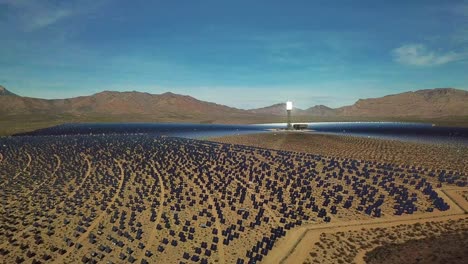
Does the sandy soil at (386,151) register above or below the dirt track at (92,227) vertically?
above

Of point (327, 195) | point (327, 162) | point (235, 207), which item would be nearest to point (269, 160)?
point (327, 162)

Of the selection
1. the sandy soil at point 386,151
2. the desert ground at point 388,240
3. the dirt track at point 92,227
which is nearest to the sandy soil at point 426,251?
the desert ground at point 388,240

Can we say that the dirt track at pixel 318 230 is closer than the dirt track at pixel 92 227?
No

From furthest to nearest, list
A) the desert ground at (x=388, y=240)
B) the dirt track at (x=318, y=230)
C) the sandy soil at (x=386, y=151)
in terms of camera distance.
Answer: the sandy soil at (x=386, y=151) < the dirt track at (x=318, y=230) < the desert ground at (x=388, y=240)

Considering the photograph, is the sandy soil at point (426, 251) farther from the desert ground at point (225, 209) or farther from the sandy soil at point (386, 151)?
the sandy soil at point (386, 151)

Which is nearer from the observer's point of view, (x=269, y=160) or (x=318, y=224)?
(x=318, y=224)

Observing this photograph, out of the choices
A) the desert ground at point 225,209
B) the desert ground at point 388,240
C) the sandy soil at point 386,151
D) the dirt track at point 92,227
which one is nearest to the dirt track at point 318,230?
the desert ground at point 388,240

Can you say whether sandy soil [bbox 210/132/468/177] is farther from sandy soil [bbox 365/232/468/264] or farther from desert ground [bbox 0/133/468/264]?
sandy soil [bbox 365/232/468/264]

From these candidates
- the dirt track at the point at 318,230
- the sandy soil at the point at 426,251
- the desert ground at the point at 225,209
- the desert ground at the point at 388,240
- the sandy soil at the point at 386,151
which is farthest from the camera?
the sandy soil at the point at 386,151

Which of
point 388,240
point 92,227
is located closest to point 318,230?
point 388,240

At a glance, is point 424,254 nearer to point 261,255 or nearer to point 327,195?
point 261,255
